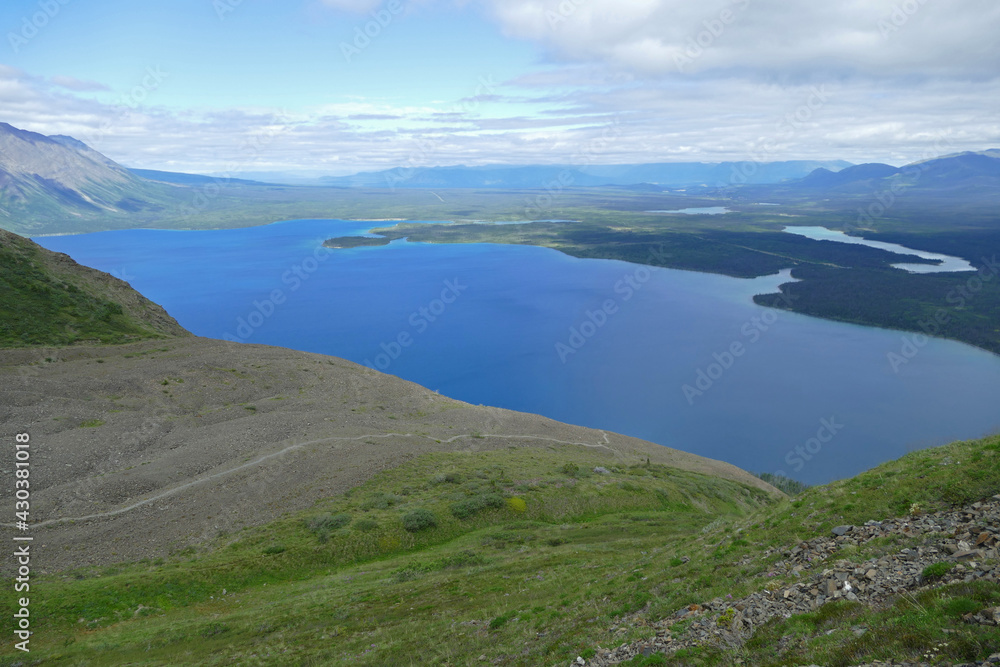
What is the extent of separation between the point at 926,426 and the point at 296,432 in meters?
88.5

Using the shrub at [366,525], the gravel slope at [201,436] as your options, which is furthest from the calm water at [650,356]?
the shrub at [366,525]

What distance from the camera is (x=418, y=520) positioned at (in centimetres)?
2583

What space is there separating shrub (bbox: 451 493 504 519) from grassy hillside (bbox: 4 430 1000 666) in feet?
0.29

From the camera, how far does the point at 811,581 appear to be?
10586 mm

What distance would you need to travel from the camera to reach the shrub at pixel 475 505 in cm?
2708

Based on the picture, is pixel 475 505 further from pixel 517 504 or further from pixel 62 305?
pixel 62 305

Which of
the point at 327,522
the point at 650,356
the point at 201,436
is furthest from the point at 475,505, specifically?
the point at 650,356

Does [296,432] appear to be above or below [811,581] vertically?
below

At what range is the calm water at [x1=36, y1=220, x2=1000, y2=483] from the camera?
78812mm

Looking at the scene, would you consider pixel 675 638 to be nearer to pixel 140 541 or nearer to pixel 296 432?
pixel 140 541

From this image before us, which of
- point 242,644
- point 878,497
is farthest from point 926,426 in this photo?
point 242,644

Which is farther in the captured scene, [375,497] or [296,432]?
[296,432]

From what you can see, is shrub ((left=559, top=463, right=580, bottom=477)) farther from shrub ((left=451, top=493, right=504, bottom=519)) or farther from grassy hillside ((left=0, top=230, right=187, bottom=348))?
grassy hillside ((left=0, top=230, right=187, bottom=348))

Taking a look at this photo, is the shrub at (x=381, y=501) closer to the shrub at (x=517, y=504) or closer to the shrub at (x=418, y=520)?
the shrub at (x=418, y=520)
